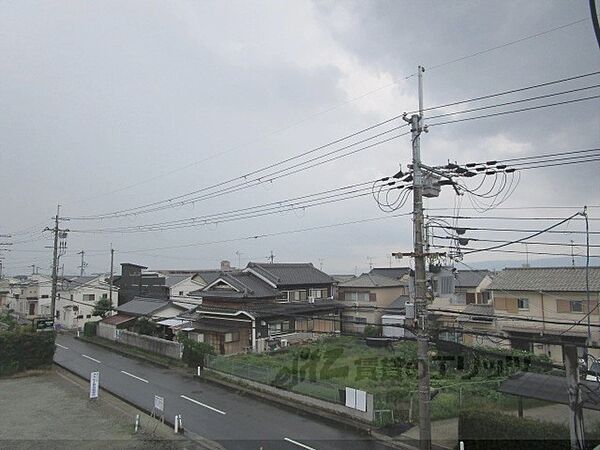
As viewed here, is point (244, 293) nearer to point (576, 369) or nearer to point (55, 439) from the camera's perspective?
point (55, 439)

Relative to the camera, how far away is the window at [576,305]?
93.1 ft

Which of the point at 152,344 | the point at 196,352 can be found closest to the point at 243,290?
the point at 196,352

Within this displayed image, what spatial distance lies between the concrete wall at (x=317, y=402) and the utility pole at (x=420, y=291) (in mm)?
7067

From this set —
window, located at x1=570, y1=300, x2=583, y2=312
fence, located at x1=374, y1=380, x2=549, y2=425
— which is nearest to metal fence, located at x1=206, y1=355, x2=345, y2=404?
fence, located at x1=374, y1=380, x2=549, y2=425

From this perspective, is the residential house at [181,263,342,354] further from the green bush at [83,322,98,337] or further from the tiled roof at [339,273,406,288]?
the green bush at [83,322,98,337]

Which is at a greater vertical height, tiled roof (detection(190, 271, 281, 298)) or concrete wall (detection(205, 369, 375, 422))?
tiled roof (detection(190, 271, 281, 298))

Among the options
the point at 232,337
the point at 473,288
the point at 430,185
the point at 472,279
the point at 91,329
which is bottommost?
the point at 91,329

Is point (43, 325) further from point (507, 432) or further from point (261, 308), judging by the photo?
point (507, 432)

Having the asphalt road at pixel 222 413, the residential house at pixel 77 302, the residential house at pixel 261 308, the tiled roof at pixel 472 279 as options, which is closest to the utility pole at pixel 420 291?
the asphalt road at pixel 222 413

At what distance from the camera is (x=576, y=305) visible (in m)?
28.5

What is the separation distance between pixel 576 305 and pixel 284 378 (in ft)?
71.3

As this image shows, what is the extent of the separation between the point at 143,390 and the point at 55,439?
25.3ft

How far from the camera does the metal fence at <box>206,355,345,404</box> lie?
19250 mm

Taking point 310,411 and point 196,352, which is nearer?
point 310,411
